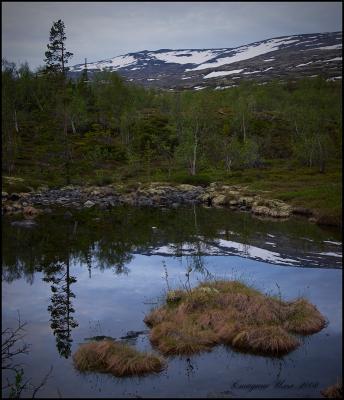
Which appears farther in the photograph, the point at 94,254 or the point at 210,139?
the point at 210,139

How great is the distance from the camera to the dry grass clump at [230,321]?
47.9 ft

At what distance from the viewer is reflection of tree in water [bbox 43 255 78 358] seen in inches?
600

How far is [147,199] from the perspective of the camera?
55812mm

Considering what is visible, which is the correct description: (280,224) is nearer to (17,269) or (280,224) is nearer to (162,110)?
(17,269)

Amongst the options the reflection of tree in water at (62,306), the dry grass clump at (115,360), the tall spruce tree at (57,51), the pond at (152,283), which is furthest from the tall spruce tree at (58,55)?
the dry grass clump at (115,360)

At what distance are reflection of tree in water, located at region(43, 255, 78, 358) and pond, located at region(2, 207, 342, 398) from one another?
49 millimetres

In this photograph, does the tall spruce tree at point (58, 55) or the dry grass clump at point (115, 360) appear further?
the tall spruce tree at point (58, 55)

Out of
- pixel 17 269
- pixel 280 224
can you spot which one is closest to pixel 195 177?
pixel 280 224

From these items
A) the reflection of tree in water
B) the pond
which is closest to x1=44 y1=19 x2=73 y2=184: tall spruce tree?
the pond

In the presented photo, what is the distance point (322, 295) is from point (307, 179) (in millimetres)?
49762

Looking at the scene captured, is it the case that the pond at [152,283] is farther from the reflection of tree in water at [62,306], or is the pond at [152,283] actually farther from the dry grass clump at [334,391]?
the dry grass clump at [334,391]

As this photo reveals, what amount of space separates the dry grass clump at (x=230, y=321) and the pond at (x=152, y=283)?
49 centimetres

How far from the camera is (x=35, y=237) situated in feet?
107

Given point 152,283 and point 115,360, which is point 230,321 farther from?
point 152,283
